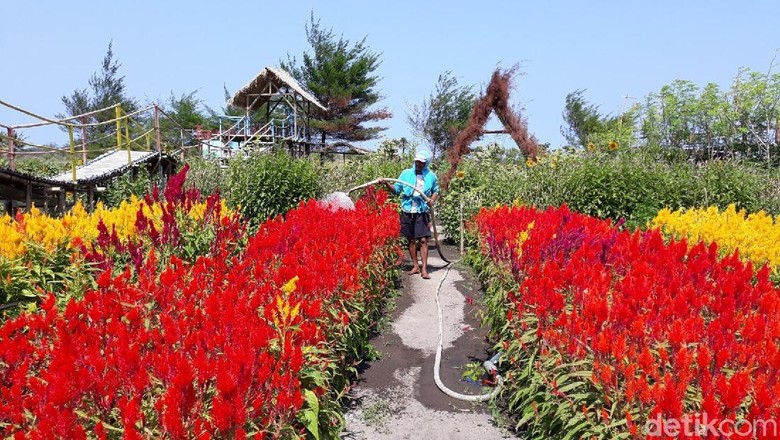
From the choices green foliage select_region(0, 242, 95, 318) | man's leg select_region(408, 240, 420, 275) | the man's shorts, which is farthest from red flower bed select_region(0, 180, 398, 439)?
man's leg select_region(408, 240, 420, 275)

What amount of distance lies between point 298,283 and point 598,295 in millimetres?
1625

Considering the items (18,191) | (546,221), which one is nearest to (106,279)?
(546,221)

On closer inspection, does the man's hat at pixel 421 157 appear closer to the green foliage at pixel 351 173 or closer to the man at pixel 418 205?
the man at pixel 418 205

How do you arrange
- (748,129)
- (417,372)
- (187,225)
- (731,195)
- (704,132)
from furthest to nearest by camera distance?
(704,132), (748,129), (731,195), (187,225), (417,372)

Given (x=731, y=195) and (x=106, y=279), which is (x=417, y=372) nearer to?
(x=106, y=279)

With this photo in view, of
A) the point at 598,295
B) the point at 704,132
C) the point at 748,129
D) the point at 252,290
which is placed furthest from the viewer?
the point at 704,132

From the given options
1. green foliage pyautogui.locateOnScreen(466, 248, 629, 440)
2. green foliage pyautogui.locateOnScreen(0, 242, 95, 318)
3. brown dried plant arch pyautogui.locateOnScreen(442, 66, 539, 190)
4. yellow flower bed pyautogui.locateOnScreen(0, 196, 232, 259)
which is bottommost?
green foliage pyautogui.locateOnScreen(466, 248, 629, 440)

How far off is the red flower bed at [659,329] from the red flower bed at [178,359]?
3.85 feet

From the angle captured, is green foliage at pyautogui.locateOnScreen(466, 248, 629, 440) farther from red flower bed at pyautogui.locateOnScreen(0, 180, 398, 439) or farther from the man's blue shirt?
the man's blue shirt

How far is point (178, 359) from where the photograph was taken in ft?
5.96

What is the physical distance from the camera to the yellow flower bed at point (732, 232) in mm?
4391

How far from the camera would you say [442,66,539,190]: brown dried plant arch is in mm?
11734

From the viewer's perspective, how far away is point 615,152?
13078mm

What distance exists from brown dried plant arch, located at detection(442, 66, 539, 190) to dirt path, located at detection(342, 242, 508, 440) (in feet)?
17.7
